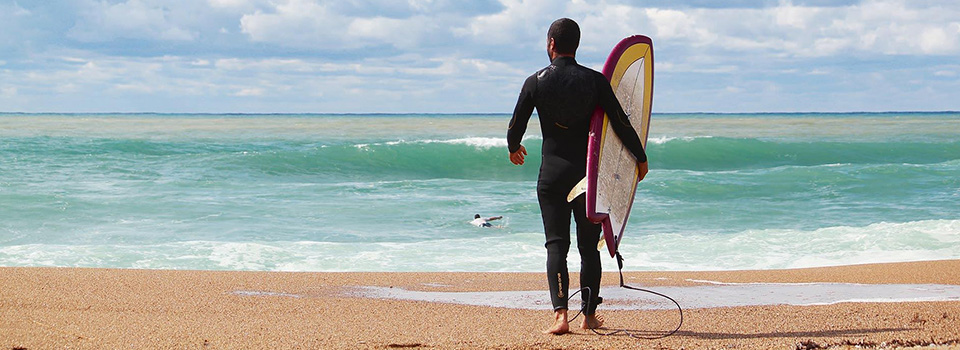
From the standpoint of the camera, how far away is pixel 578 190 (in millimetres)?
3588

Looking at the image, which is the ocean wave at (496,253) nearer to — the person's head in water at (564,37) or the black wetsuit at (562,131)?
the black wetsuit at (562,131)

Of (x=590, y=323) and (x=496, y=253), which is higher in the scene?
(x=590, y=323)

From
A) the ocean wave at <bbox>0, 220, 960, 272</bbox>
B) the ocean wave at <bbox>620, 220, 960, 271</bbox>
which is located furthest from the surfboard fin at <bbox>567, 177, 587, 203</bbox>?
the ocean wave at <bbox>620, 220, 960, 271</bbox>

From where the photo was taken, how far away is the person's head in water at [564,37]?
361 centimetres

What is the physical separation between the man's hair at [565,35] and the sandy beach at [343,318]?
1.24 meters

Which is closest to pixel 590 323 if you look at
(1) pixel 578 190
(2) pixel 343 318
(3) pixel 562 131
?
(1) pixel 578 190

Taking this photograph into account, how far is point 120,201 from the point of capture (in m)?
12.1

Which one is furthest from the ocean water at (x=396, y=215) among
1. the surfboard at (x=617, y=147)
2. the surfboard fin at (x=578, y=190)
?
the surfboard fin at (x=578, y=190)

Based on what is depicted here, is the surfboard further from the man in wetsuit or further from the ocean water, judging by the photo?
the ocean water

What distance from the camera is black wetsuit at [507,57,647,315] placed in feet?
11.7

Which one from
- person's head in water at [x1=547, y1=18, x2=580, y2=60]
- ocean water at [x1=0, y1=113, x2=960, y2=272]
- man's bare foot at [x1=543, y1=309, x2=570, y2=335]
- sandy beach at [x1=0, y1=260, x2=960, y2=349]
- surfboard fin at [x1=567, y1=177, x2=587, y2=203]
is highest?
person's head in water at [x1=547, y1=18, x2=580, y2=60]

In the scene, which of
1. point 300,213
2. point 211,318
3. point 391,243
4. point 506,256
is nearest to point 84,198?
point 300,213

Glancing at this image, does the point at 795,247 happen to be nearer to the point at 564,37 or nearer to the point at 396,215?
the point at 396,215

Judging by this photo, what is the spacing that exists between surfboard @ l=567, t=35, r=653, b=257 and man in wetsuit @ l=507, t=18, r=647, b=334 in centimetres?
5
